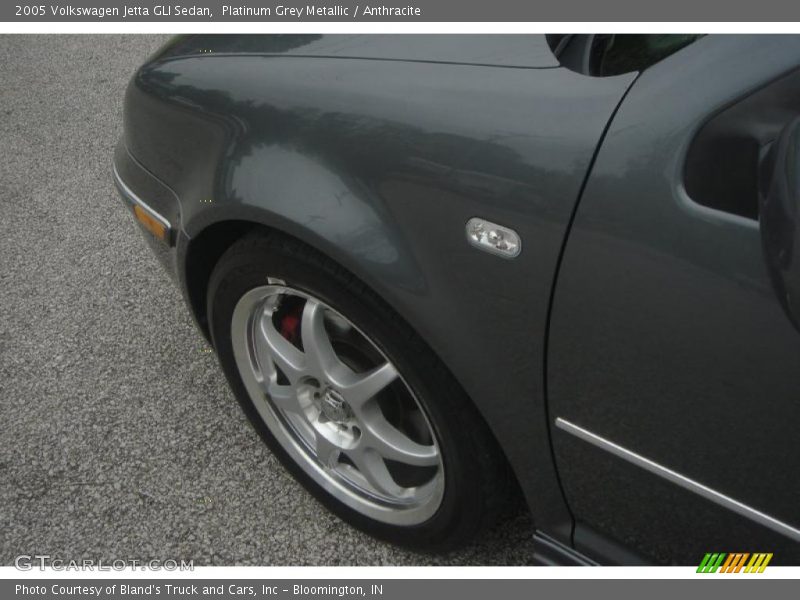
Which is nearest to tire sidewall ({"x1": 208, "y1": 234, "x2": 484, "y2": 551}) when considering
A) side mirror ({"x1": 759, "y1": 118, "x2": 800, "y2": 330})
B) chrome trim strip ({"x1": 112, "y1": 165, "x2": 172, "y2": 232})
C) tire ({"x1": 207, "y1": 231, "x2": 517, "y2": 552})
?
tire ({"x1": 207, "y1": 231, "x2": 517, "y2": 552})

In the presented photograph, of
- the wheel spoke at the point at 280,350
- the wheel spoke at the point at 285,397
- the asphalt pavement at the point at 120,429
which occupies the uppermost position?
the wheel spoke at the point at 280,350

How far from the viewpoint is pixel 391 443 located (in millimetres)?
1736

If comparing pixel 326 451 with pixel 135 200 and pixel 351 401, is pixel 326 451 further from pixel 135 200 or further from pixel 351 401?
pixel 135 200

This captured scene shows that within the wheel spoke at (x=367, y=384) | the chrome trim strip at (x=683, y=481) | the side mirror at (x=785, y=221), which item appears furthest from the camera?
the wheel spoke at (x=367, y=384)

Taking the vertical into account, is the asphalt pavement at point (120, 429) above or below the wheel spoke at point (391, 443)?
below

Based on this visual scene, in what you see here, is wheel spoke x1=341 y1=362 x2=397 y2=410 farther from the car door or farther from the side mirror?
the side mirror

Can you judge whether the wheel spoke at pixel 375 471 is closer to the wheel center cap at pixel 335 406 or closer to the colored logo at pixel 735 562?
the wheel center cap at pixel 335 406

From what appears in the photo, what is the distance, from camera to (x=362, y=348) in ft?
5.56

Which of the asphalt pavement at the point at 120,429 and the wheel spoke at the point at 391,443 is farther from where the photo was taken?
the asphalt pavement at the point at 120,429

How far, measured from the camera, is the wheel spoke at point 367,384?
1.61 metres

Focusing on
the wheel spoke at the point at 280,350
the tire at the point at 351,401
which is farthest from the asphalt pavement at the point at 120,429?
the wheel spoke at the point at 280,350

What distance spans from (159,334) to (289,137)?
1.39m

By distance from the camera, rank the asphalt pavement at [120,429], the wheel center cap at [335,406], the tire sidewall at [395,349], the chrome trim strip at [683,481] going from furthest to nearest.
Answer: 1. the asphalt pavement at [120,429]
2. the wheel center cap at [335,406]
3. the tire sidewall at [395,349]
4. the chrome trim strip at [683,481]

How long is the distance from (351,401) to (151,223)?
756 millimetres
